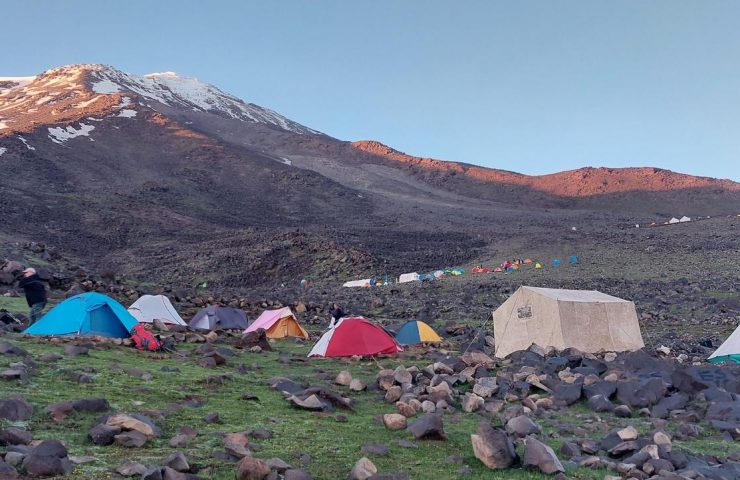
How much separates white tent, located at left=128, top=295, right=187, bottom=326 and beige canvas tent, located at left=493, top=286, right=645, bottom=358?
844 centimetres

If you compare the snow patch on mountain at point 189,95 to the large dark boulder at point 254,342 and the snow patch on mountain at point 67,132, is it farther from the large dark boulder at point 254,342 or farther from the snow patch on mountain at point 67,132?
the large dark boulder at point 254,342

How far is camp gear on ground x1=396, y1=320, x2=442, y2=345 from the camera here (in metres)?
15.6

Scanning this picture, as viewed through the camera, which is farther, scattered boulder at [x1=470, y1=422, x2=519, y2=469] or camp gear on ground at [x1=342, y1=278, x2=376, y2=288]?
camp gear on ground at [x1=342, y1=278, x2=376, y2=288]

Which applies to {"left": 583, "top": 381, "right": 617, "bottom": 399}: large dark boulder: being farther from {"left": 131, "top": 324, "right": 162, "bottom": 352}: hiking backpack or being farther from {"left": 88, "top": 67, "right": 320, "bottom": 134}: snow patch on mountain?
{"left": 88, "top": 67, "right": 320, "bottom": 134}: snow patch on mountain

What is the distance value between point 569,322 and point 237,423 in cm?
778

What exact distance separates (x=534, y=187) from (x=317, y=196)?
3099 cm

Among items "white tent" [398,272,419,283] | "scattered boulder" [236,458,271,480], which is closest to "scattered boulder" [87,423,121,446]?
"scattered boulder" [236,458,271,480]

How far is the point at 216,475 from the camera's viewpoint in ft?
17.0

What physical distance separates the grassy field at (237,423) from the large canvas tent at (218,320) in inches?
257

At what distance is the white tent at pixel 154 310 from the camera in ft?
54.2

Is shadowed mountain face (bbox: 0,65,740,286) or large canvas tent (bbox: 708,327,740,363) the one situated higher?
shadowed mountain face (bbox: 0,65,740,286)

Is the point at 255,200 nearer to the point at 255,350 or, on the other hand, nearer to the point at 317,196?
the point at 317,196

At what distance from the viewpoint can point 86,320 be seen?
1259 centimetres

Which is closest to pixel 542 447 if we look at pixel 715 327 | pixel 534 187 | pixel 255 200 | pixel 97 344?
pixel 97 344
